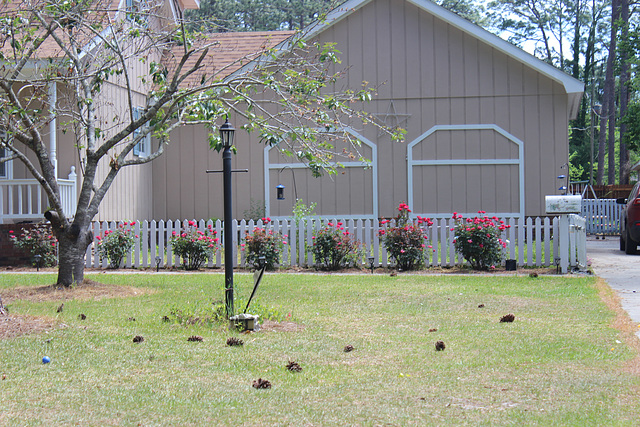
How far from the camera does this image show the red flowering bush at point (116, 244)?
524 inches

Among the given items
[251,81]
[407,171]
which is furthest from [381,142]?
[251,81]

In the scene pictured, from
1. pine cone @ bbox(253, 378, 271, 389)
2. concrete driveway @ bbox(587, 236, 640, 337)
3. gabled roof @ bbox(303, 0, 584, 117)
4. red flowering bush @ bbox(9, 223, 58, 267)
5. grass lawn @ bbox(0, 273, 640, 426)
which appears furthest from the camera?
gabled roof @ bbox(303, 0, 584, 117)

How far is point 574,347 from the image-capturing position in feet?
19.5

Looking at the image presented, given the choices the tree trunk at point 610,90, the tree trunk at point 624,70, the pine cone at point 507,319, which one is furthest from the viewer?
the tree trunk at point 610,90

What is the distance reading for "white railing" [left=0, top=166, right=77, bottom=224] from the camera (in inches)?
557

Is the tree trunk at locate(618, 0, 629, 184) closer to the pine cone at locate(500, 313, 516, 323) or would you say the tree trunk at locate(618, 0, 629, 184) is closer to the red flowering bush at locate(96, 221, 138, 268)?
the red flowering bush at locate(96, 221, 138, 268)

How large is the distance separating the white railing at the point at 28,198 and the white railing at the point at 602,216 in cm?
1855

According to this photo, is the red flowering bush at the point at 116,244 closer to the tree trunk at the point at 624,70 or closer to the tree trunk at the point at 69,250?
the tree trunk at the point at 69,250

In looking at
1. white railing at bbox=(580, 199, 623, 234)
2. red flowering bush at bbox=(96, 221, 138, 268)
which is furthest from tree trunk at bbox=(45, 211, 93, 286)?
white railing at bbox=(580, 199, 623, 234)

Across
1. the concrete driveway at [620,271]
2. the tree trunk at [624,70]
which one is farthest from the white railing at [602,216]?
the concrete driveway at [620,271]

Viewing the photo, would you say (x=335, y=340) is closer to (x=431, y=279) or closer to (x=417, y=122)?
(x=431, y=279)

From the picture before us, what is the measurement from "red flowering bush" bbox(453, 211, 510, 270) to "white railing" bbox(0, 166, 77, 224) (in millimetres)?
7893

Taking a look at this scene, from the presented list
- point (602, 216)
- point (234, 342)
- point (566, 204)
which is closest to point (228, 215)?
point (234, 342)

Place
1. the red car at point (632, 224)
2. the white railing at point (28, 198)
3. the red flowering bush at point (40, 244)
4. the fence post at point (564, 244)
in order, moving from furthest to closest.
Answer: the red car at point (632, 224), the white railing at point (28, 198), the red flowering bush at point (40, 244), the fence post at point (564, 244)
